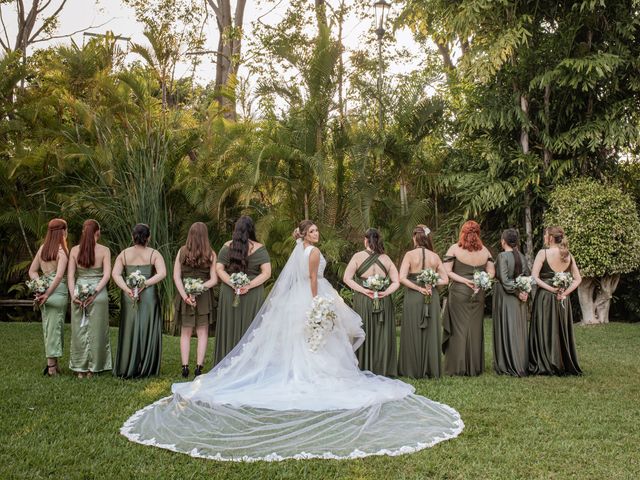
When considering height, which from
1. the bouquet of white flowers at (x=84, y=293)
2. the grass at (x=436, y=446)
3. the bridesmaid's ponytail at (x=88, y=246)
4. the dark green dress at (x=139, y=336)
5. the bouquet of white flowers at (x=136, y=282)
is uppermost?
the bridesmaid's ponytail at (x=88, y=246)

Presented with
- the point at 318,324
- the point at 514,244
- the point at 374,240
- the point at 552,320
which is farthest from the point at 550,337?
the point at 318,324

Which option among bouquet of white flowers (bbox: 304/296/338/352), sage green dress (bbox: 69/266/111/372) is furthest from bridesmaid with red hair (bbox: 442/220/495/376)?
sage green dress (bbox: 69/266/111/372)

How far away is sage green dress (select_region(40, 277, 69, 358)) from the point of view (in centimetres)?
809

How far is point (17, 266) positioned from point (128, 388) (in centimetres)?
902

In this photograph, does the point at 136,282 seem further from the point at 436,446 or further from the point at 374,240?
the point at 436,446

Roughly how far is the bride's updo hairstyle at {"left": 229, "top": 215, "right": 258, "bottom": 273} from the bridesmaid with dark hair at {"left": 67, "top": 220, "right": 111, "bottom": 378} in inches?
61.0

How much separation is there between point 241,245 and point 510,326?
144 inches

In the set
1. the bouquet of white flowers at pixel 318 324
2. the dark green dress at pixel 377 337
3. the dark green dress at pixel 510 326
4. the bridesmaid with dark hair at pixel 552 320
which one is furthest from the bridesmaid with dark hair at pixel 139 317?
the bridesmaid with dark hair at pixel 552 320

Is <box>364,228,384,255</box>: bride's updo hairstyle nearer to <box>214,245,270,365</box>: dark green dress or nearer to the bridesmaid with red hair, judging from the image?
the bridesmaid with red hair

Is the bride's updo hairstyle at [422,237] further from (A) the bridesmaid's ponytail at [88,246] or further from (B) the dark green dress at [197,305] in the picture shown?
(A) the bridesmaid's ponytail at [88,246]

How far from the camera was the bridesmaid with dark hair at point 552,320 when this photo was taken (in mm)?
8523

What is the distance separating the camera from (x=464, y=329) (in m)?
8.53

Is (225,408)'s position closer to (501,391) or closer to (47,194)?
(501,391)

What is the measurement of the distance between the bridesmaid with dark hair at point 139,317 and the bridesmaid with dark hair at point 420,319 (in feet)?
10.2
